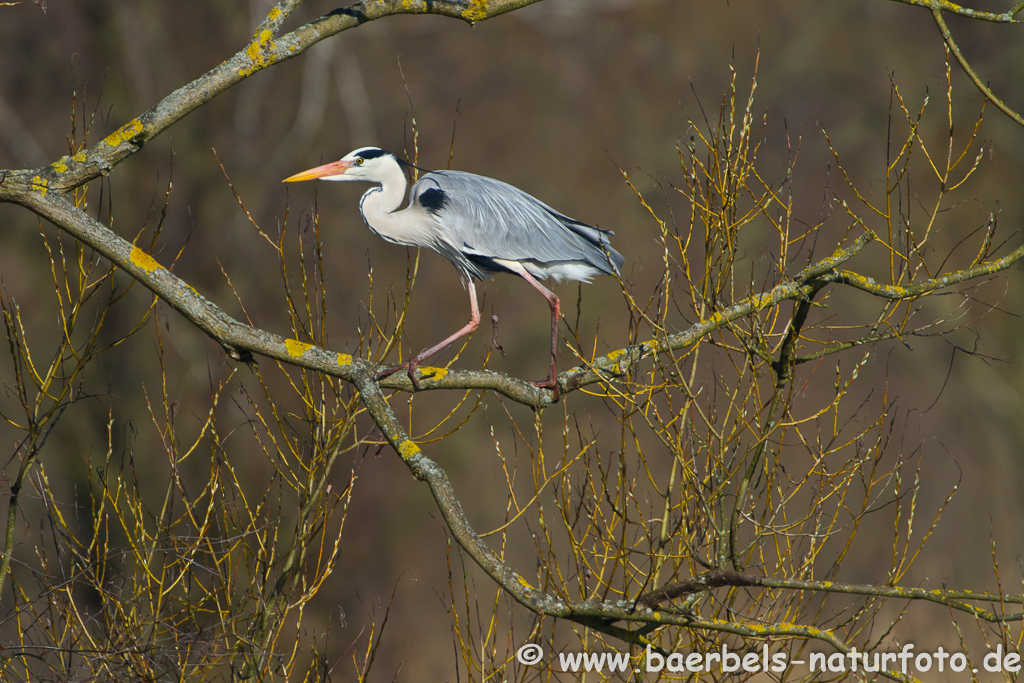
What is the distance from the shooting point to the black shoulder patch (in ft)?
11.5

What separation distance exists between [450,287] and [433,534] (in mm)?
3139

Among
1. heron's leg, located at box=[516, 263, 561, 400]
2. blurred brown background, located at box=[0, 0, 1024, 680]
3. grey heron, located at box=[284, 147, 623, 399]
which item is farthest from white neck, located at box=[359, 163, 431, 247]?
blurred brown background, located at box=[0, 0, 1024, 680]

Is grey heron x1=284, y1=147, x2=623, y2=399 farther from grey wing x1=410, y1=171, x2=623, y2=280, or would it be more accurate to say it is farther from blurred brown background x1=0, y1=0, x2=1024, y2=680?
blurred brown background x1=0, y1=0, x2=1024, y2=680

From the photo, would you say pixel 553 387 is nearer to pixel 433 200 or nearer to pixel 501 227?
pixel 501 227

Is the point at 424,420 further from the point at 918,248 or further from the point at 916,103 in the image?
the point at 918,248

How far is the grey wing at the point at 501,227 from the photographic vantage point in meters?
3.52

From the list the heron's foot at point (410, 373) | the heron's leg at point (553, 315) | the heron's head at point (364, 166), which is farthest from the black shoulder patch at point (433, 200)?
the heron's foot at point (410, 373)

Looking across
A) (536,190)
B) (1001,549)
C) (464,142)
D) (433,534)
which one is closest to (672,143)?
(536,190)

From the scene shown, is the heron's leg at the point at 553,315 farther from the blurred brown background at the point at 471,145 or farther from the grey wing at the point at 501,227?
the blurred brown background at the point at 471,145

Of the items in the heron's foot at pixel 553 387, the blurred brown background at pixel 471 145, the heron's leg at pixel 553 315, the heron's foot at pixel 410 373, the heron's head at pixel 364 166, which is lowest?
the heron's foot at pixel 410 373

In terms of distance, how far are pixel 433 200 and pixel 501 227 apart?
299 mm

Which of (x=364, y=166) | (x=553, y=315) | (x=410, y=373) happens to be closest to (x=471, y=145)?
(x=364, y=166)

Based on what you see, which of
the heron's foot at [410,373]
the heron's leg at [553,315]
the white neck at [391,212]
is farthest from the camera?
the white neck at [391,212]

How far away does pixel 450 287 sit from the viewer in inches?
404
